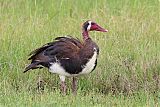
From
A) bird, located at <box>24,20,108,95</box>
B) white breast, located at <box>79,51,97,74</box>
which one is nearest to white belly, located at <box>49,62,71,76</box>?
bird, located at <box>24,20,108,95</box>

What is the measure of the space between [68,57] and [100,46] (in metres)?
1.22

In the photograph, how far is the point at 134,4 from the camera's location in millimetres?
10117

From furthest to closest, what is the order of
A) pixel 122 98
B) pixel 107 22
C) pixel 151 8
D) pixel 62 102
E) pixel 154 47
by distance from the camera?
pixel 151 8 → pixel 107 22 → pixel 154 47 → pixel 122 98 → pixel 62 102

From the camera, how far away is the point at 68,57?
755cm

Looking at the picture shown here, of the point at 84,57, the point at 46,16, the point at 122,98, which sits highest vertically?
the point at 46,16

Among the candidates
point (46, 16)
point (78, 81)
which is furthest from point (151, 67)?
point (46, 16)

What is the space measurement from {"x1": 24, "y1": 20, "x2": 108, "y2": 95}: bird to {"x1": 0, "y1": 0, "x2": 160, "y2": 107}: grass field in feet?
0.82

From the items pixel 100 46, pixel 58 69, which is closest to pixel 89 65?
pixel 58 69

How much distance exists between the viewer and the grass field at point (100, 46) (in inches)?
280

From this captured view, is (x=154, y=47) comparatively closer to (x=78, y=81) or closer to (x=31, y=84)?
(x=78, y=81)

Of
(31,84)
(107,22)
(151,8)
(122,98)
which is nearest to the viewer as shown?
(122,98)

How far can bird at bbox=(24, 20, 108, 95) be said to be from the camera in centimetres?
750

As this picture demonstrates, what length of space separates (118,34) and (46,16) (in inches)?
54.3

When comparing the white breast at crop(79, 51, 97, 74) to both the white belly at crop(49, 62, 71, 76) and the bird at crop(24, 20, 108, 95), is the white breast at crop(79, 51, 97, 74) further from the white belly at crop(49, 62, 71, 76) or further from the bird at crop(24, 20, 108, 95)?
the white belly at crop(49, 62, 71, 76)
